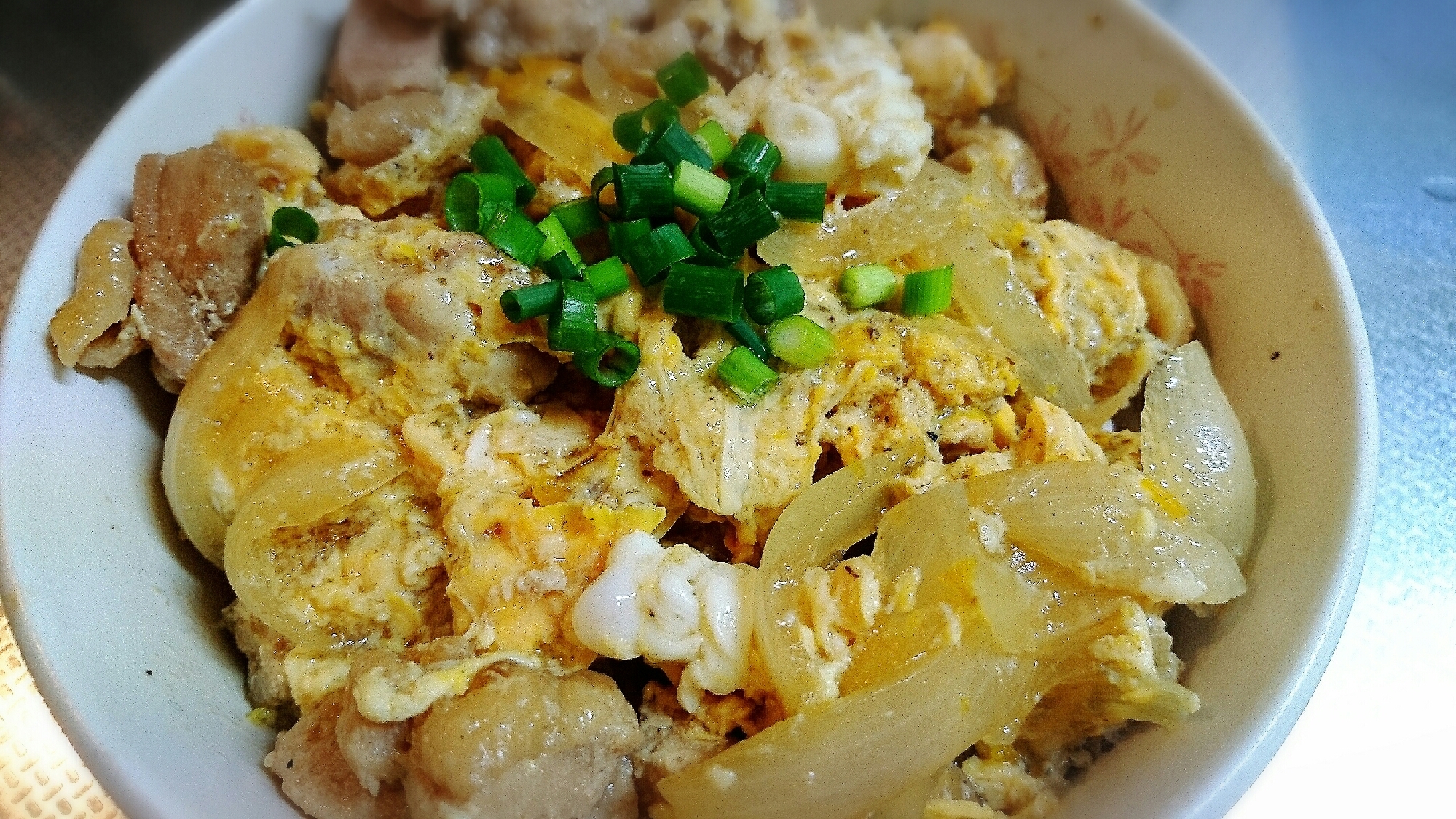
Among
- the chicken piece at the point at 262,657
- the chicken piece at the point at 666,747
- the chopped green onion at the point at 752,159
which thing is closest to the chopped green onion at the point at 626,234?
the chopped green onion at the point at 752,159

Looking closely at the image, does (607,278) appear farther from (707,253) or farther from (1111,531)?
(1111,531)

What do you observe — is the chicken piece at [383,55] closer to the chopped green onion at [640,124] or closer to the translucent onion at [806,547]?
the chopped green onion at [640,124]

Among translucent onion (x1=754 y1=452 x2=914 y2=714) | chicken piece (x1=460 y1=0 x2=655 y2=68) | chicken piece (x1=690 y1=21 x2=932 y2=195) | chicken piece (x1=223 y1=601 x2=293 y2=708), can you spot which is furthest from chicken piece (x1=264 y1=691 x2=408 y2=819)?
chicken piece (x1=460 y1=0 x2=655 y2=68)

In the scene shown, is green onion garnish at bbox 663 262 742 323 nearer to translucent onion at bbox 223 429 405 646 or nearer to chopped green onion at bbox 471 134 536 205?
chopped green onion at bbox 471 134 536 205

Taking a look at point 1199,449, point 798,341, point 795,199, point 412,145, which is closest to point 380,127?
point 412,145

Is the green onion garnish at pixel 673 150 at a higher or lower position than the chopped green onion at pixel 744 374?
higher

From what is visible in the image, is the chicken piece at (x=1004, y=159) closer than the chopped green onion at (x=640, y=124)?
No

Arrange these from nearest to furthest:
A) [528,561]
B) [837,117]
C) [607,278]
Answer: [528,561] → [607,278] → [837,117]
